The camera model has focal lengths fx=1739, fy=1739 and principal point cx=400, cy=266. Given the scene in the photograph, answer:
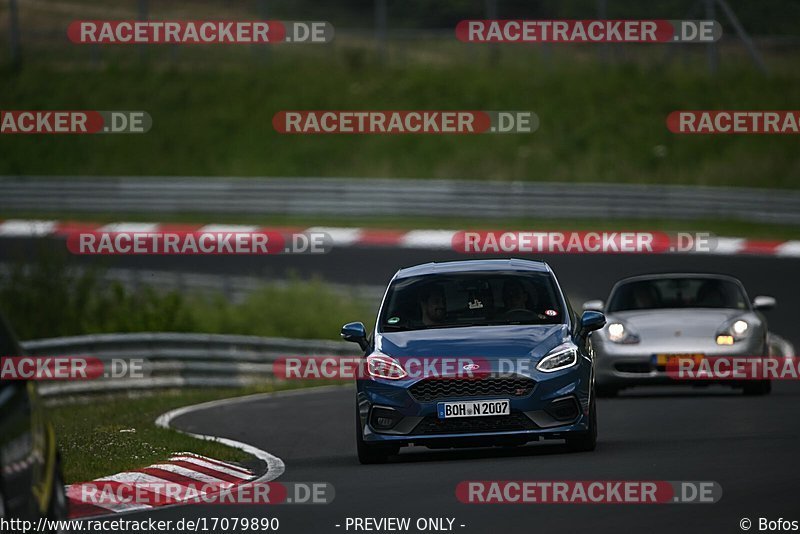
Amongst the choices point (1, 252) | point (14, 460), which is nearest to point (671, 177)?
point (1, 252)

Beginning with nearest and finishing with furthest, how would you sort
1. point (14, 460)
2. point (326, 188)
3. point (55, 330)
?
point (14, 460)
point (55, 330)
point (326, 188)

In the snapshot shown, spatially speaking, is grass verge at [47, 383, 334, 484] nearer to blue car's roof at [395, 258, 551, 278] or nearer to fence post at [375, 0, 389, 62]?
blue car's roof at [395, 258, 551, 278]

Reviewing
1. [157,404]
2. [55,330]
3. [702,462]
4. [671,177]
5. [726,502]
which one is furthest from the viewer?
[671,177]

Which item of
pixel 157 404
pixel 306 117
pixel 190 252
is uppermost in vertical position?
pixel 306 117

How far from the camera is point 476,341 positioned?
12.6 metres

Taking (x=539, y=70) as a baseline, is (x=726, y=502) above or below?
below

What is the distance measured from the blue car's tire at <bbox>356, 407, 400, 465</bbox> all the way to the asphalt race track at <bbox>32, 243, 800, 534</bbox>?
131 millimetres

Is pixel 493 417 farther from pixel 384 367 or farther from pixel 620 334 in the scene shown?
pixel 620 334

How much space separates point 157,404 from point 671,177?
22350 mm

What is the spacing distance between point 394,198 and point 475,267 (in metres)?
24.3

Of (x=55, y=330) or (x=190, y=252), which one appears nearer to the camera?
(x=55, y=330)

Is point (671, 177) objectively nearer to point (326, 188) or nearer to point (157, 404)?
point (326, 188)

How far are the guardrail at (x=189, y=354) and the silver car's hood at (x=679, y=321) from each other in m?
5.03

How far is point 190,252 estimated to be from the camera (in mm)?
34375
